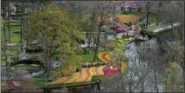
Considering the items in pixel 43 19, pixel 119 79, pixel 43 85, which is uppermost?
pixel 43 19

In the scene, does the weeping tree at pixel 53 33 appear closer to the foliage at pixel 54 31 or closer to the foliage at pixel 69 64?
the foliage at pixel 54 31

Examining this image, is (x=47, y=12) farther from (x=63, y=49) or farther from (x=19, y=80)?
(x=19, y=80)

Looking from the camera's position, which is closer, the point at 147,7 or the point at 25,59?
the point at 25,59

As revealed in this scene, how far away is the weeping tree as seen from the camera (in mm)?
20062

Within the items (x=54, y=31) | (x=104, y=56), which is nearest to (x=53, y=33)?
(x=54, y=31)

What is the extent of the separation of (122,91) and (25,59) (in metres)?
8.35

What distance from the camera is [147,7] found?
→ 3678 centimetres

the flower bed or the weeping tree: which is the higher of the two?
the weeping tree

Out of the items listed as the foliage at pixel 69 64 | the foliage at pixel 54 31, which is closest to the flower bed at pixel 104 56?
the foliage at pixel 69 64

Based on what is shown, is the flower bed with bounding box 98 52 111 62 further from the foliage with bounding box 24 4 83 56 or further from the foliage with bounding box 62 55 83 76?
the foliage with bounding box 24 4 83 56

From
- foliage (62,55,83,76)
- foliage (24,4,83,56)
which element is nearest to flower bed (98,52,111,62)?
foliage (62,55,83,76)

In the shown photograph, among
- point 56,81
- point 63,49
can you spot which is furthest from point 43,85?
point 63,49

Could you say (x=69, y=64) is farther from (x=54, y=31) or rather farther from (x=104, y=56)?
(x=104, y=56)

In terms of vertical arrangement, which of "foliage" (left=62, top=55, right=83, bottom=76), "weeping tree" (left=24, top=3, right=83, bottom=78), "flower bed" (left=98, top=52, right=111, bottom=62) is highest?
"weeping tree" (left=24, top=3, right=83, bottom=78)
